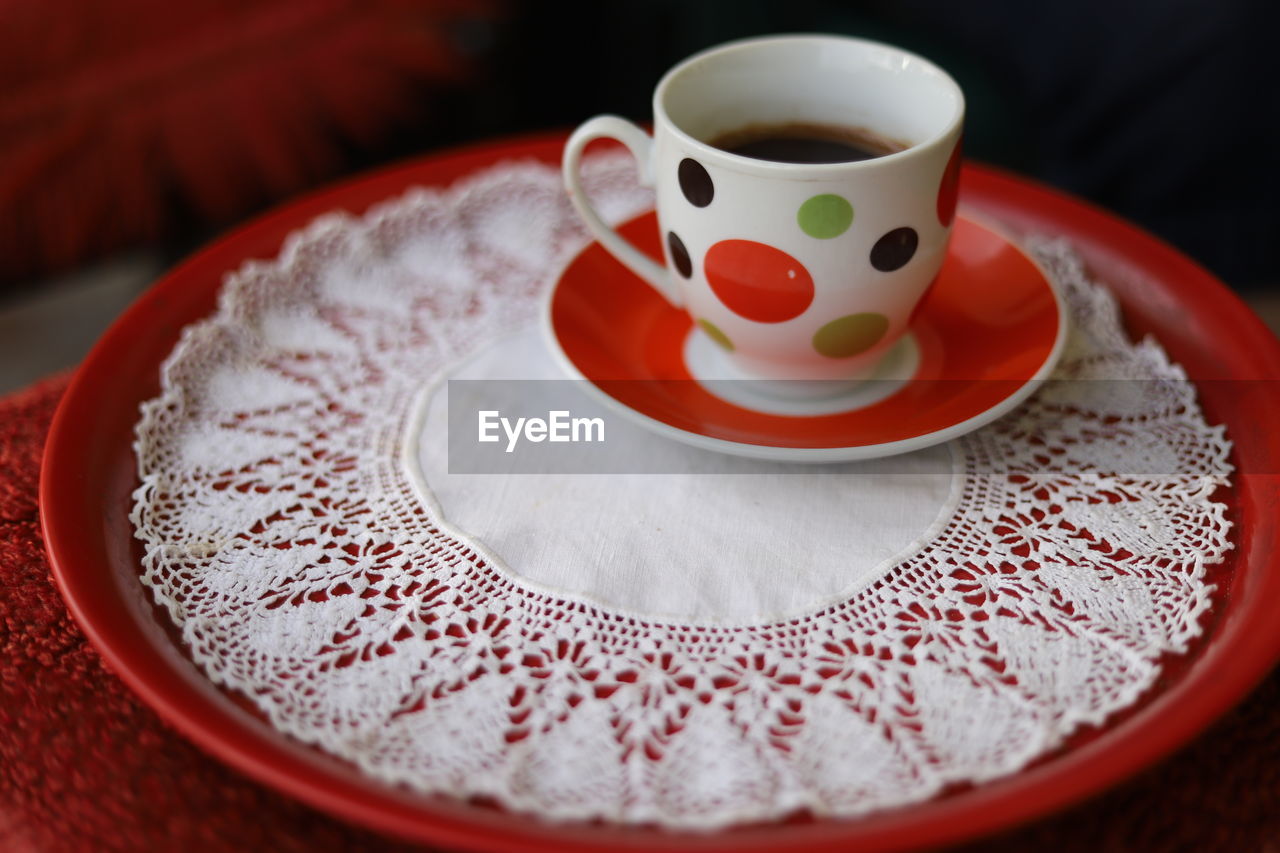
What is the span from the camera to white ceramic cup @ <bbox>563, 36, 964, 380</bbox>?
455 mm

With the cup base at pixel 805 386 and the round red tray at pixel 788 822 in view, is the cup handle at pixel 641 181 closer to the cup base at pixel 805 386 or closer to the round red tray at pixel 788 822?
the cup base at pixel 805 386

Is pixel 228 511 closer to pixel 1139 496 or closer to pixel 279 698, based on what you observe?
pixel 279 698

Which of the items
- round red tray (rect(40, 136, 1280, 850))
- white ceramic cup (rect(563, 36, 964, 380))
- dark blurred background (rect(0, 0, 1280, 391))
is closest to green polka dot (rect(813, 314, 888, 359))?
white ceramic cup (rect(563, 36, 964, 380))

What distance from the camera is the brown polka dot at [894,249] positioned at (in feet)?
1.54

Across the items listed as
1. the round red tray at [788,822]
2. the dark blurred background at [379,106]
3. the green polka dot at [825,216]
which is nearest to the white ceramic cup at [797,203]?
the green polka dot at [825,216]

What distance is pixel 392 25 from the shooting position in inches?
41.0

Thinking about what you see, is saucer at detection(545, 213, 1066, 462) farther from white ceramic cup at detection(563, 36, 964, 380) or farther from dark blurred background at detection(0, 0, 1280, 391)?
dark blurred background at detection(0, 0, 1280, 391)

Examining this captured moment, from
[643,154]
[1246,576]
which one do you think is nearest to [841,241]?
[643,154]

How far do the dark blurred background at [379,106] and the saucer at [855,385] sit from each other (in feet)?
1.55

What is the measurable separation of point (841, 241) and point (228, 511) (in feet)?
0.99

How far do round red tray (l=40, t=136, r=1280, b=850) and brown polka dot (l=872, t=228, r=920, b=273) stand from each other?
18 centimetres

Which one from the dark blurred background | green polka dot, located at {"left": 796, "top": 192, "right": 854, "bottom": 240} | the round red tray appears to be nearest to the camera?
the round red tray

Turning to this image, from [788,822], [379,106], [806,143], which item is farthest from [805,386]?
[379,106]

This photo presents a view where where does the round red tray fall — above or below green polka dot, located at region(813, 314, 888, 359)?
below
